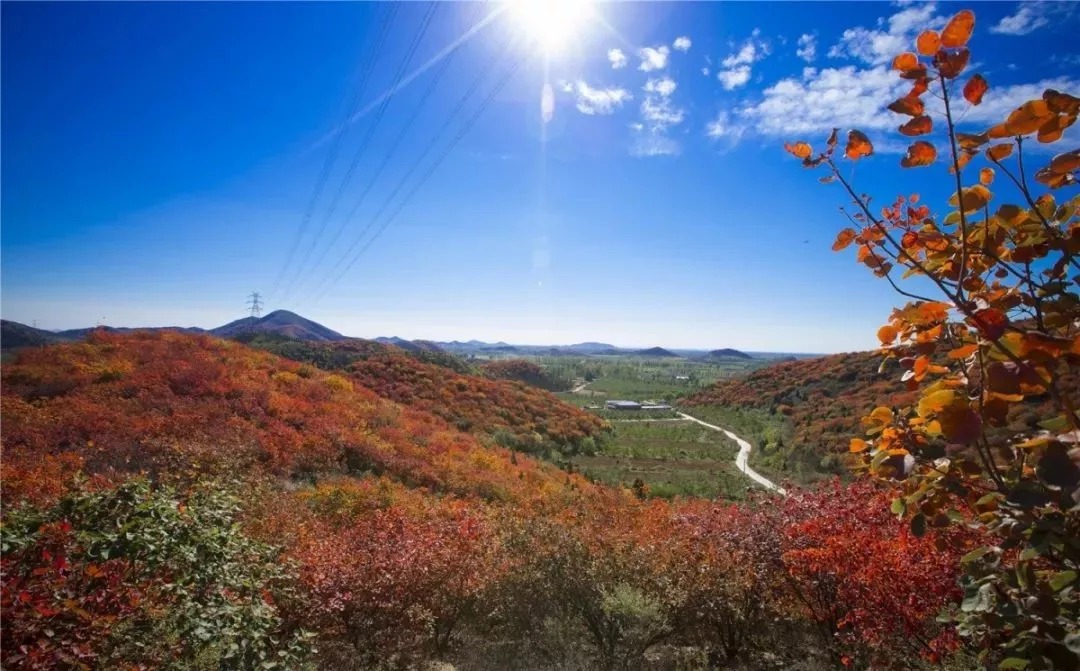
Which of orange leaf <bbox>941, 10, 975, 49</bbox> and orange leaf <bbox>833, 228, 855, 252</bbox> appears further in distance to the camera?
orange leaf <bbox>833, 228, 855, 252</bbox>

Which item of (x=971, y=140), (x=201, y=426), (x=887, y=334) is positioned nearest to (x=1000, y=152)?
(x=971, y=140)

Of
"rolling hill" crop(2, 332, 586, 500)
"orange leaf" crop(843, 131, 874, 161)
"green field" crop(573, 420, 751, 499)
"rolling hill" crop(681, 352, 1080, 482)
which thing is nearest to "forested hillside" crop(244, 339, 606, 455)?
"green field" crop(573, 420, 751, 499)

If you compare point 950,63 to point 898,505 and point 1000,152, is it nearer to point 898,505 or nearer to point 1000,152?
point 1000,152

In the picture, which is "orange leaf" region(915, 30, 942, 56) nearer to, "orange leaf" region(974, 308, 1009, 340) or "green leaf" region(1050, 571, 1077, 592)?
"orange leaf" region(974, 308, 1009, 340)

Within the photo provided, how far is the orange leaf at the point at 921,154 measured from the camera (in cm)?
146

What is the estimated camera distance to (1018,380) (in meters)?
1.16

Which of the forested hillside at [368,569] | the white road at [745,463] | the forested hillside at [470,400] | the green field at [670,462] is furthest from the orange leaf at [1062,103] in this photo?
the forested hillside at [470,400]

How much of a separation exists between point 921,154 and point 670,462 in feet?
107

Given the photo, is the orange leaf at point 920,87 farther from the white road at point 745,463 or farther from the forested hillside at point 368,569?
the white road at point 745,463

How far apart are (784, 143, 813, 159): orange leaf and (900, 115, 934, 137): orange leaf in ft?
1.23

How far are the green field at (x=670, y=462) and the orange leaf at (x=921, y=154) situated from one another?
22387 millimetres

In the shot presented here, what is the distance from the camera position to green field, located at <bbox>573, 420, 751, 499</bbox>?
78.8 ft

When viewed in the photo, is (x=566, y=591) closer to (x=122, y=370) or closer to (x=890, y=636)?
(x=890, y=636)

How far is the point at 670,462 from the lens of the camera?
3206 cm
